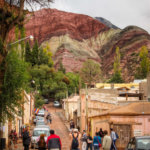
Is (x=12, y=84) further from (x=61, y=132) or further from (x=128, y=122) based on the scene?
(x=61, y=132)

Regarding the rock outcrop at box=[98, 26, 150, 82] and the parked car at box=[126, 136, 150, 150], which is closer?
the parked car at box=[126, 136, 150, 150]

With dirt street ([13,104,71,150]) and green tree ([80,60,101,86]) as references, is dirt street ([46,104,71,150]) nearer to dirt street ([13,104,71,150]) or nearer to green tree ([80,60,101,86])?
dirt street ([13,104,71,150])

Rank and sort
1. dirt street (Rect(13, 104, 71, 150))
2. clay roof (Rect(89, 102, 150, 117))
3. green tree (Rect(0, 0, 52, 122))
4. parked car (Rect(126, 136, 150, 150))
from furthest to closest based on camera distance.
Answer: clay roof (Rect(89, 102, 150, 117))
dirt street (Rect(13, 104, 71, 150))
green tree (Rect(0, 0, 52, 122))
parked car (Rect(126, 136, 150, 150))

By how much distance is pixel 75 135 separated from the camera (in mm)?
13281

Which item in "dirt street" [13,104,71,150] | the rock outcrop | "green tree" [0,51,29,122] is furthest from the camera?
the rock outcrop

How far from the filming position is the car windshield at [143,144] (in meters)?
11.5

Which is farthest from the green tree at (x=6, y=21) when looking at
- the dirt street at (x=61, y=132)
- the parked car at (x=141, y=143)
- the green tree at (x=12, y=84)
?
the dirt street at (x=61, y=132)

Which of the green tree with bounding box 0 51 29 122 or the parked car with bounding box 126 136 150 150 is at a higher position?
the green tree with bounding box 0 51 29 122

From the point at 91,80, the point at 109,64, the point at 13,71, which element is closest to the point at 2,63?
the point at 13,71

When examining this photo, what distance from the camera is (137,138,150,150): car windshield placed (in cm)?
1151

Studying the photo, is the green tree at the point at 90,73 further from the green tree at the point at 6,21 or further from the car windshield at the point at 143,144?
the car windshield at the point at 143,144

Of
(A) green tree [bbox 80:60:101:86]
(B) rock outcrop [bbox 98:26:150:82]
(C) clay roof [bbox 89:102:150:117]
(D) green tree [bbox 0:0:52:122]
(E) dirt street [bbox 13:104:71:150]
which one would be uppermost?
(B) rock outcrop [bbox 98:26:150:82]

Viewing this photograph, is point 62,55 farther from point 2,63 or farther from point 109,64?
point 2,63

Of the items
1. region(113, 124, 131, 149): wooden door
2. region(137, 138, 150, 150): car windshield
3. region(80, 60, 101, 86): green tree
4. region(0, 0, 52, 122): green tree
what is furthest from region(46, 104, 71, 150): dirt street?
region(80, 60, 101, 86): green tree
